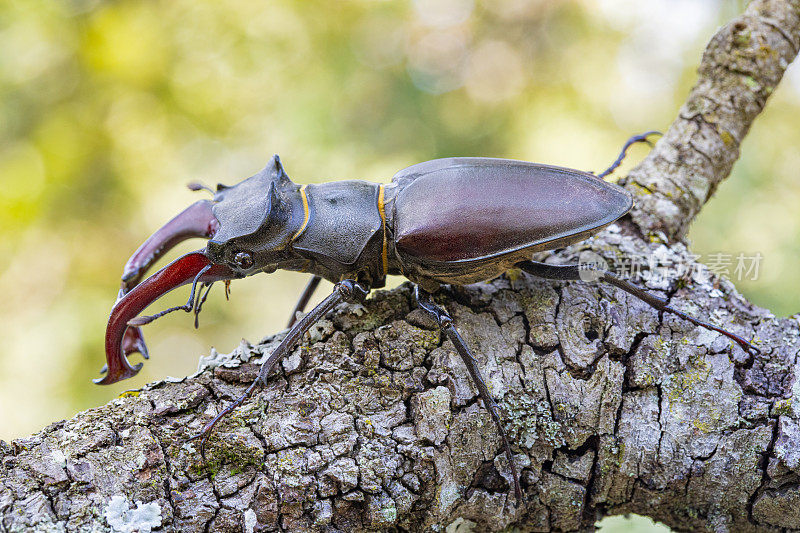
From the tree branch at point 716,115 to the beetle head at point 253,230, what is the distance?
5.62 feet

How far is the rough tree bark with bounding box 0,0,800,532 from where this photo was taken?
179 centimetres

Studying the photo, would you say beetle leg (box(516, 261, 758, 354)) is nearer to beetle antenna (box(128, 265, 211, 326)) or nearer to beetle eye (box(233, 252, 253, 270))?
beetle eye (box(233, 252, 253, 270))

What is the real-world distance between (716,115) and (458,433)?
7.46 ft

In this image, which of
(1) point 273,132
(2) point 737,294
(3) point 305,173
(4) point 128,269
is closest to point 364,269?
(4) point 128,269

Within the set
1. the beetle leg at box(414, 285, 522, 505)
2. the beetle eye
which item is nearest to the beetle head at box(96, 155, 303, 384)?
the beetle eye

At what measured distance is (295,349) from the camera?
7.25 ft

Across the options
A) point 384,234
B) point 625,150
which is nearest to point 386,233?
point 384,234

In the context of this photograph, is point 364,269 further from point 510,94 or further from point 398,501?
point 510,94

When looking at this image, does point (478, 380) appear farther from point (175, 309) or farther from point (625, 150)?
point (625, 150)

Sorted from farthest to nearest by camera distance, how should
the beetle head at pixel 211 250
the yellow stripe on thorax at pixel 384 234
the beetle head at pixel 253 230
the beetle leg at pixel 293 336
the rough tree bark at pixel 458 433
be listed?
the yellow stripe on thorax at pixel 384 234 → the beetle head at pixel 253 230 → the beetle head at pixel 211 250 → the beetle leg at pixel 293 336 → the rough tree bark at pixel 458 433

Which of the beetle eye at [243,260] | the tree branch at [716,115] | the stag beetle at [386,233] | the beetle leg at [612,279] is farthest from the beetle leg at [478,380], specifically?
the tree branch at [716,115]

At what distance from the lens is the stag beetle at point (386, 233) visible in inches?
89.2
